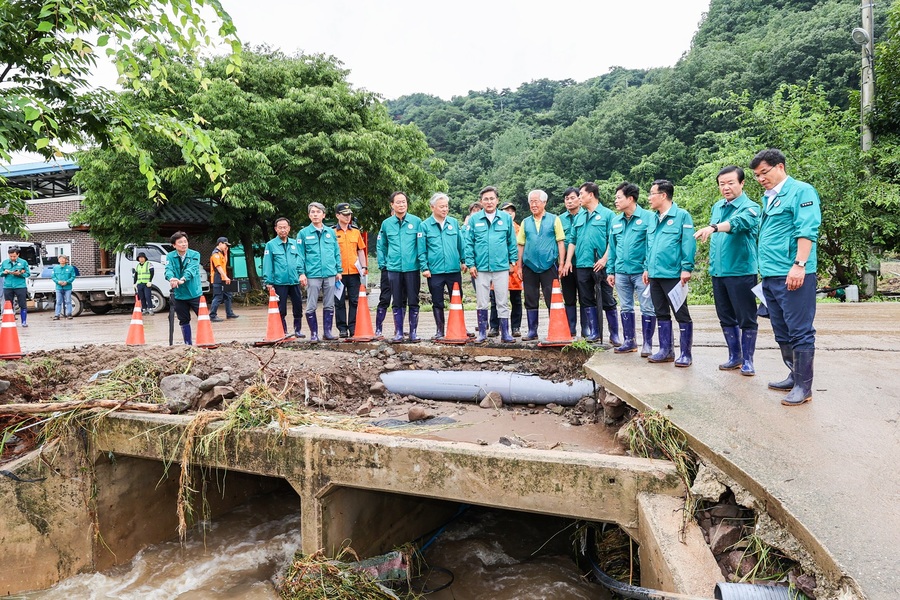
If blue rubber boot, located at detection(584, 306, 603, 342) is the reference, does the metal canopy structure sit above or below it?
above

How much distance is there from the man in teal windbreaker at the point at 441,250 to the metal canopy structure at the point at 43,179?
22734mm

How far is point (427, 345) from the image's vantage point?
6.88 metres

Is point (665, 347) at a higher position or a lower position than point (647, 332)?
lower

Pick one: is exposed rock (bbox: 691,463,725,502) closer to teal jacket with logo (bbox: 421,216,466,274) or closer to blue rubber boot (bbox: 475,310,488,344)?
blue rubber boot (bbox: 475,310,488,344)

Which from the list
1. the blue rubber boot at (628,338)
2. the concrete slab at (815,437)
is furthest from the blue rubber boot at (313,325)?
the blue rubber boot at (628,338)

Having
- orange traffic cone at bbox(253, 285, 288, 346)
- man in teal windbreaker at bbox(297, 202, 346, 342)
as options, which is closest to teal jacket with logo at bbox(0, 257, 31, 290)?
orange traffic cone at bbox(253, 285, 288, 346)

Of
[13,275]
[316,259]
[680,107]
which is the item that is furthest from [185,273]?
[680,107]

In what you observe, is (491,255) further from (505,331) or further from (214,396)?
(214,396)

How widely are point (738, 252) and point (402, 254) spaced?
3.88m

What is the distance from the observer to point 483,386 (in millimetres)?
5777

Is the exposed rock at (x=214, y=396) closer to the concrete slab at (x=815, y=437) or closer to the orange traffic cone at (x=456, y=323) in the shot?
the orange traffic cone at (x=456, y=323)

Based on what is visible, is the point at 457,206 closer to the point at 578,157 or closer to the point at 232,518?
the point at 578,157

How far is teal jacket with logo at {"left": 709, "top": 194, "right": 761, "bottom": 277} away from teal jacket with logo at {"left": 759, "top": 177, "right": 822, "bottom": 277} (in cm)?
33

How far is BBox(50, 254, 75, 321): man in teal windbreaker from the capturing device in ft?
50.0
